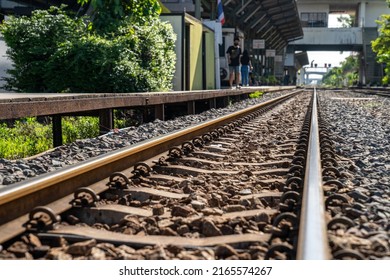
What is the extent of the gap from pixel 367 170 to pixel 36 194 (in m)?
2.86

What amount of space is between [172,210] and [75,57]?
826 centimetres

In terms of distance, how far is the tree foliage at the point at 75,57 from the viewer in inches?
442

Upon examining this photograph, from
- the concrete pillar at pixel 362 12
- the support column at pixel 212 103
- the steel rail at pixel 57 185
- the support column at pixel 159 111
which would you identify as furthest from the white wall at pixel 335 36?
the steel rail at pixel 57 185

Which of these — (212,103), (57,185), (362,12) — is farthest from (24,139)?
(362,12)

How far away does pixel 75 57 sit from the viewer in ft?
36.2

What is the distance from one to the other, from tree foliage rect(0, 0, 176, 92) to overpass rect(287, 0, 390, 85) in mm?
53905

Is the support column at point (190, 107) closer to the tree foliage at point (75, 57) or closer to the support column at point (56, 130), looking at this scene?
the tree foliage at point (75, 57)

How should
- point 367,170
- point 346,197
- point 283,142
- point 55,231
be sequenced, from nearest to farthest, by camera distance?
1. point 55,231
2. point 346,197
3. point 367,170
4. point 283,142

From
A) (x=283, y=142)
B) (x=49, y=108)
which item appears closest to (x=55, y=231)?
(x=49, y=108)

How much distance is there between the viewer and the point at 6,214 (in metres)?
2.96

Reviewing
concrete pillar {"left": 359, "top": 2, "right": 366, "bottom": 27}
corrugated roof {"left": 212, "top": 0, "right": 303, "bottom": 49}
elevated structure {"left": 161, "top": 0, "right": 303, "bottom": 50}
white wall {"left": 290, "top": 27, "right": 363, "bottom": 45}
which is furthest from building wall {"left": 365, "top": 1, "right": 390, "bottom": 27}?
elevated structure {"left": 161, "top": 0, "right": 303, "bottom": 50}

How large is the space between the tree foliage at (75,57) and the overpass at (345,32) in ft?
177

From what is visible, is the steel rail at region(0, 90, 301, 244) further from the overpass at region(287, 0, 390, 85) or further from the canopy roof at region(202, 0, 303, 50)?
the overpass at region(287, 0, 390, 85)

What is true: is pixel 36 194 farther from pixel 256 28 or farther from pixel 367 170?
pixel 256 28
